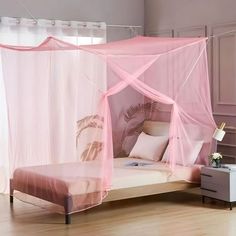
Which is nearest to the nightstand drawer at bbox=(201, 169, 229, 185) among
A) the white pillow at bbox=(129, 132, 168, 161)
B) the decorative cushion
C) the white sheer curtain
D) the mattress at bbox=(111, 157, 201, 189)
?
the mattress at bbox=(111, 157, 201, 189)

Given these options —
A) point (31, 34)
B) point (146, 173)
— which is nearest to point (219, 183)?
point (146, 173)

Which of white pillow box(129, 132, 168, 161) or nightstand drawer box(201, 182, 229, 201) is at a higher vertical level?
white pillow box(129, 132, 168, 161)

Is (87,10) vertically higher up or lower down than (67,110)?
higher up

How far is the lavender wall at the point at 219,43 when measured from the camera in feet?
22.1

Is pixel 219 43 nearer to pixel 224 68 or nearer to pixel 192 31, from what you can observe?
pixel 224 68

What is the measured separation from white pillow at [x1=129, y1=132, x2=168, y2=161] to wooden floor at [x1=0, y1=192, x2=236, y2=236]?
0.59m

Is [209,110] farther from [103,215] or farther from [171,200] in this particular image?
[103,215]

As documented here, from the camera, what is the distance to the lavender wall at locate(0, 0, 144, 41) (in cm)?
702

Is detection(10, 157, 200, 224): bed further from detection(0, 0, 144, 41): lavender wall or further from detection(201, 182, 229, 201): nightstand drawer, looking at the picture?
detection(0, 0, 144, 41): lavender wall

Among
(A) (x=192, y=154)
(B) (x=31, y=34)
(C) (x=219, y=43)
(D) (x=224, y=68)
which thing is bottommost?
(A) (x=192, y=154)

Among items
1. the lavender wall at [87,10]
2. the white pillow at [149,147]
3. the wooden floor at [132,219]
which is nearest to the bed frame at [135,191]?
the wooden floor at [132,219]

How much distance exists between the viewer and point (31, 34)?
7.00 meters

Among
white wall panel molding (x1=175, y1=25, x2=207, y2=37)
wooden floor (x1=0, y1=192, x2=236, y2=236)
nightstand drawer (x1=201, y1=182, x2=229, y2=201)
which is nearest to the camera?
wooden floor (x1=0, y1=192, x2=236, y2=236)

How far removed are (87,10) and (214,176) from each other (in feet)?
9.94
